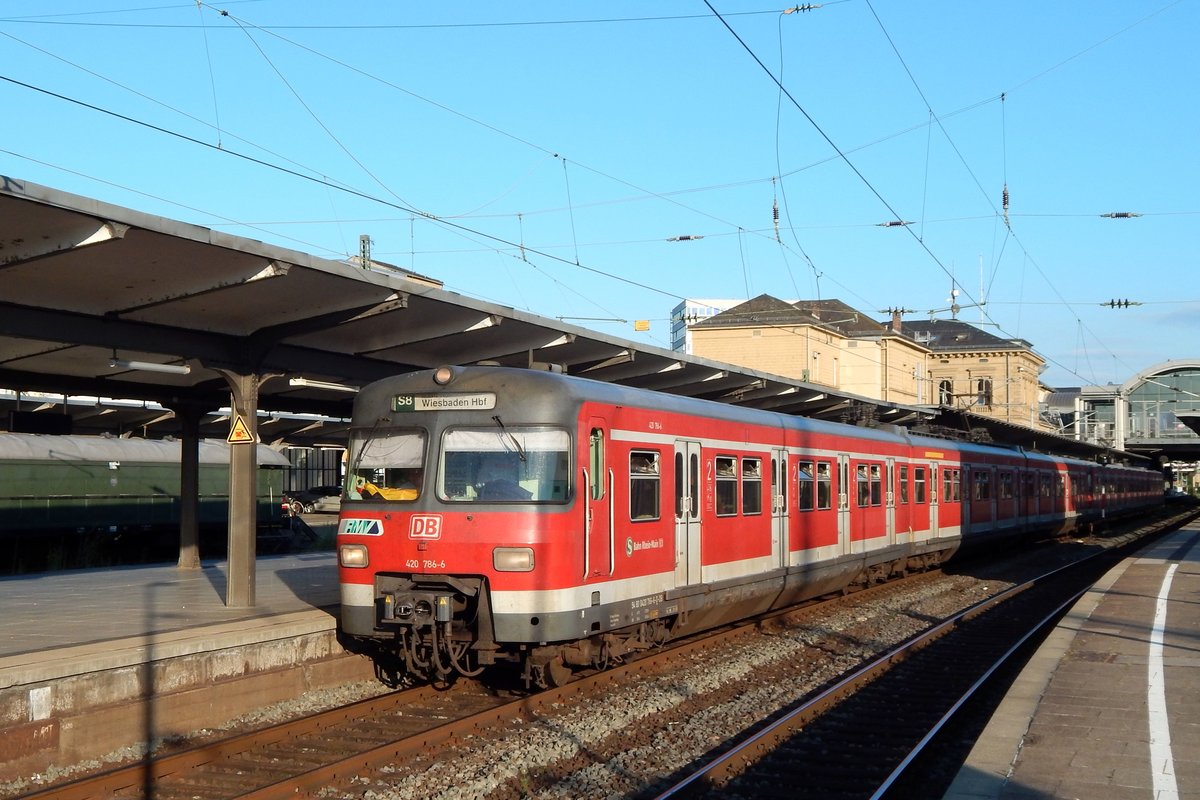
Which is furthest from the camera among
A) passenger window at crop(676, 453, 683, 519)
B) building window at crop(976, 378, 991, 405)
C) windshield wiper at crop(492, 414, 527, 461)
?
building window at crop(976, 378, 991, 405)

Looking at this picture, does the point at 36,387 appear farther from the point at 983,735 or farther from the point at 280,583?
the point at 983,735

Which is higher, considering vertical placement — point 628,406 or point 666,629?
point 628,406

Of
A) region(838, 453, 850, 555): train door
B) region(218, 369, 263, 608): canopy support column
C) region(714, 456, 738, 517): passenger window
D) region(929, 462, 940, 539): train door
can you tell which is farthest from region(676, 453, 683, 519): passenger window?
region(929, 462, 940, 539): train door

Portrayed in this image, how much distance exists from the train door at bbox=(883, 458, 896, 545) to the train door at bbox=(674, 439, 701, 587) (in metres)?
7.52

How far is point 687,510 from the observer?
12.0 meters

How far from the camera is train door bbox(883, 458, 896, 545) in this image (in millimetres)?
18891

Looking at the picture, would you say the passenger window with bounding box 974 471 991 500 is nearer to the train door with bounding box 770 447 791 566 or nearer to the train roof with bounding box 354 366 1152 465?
the train door with bounding box 770 447 791 566

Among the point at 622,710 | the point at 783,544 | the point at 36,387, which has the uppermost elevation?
the point at 36,387

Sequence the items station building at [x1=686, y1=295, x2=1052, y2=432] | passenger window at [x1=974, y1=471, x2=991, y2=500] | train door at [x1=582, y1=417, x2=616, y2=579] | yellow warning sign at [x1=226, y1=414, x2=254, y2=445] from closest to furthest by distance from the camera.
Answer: train door at [x1=582, y1=417, x2=616, y2=579] → yellow warning sign at [x1=226, y1=414, x2=254, y2=445] → passenger window at [x1=974, y1=471, x2=991, y2=500] → station building at [x1=686, y1=295, x2=1052, y2=432]

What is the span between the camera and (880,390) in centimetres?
6912

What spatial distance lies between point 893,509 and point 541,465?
35.6ft

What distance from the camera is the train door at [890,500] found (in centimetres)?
1889

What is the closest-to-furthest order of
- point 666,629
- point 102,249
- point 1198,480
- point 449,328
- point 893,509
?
point 102,249, point 666,629, point 449,328, point 893,509, point 1198,480

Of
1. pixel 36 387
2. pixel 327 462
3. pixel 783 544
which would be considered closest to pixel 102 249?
pixel 36 387
